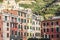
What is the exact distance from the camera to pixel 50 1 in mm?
25156

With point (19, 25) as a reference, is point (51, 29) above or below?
below

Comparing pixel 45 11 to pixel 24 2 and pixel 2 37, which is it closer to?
pixel 24 2

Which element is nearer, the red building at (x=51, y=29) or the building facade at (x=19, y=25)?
the building facade at (x=19, y=25)

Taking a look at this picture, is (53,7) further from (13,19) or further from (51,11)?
(13,19)

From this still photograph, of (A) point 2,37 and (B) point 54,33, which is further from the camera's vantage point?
(B) point 54,33

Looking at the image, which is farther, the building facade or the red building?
the red building

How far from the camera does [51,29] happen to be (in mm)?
26125

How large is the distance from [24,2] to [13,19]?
1.53 meters

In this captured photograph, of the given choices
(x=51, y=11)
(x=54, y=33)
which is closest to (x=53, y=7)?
(x=51, y=11)

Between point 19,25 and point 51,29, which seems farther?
point 51,29

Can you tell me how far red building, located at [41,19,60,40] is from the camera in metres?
25.7

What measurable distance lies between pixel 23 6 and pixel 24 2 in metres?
0.31

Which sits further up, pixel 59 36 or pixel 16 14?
pixel 16 14

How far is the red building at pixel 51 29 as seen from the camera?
25656 millimetres
